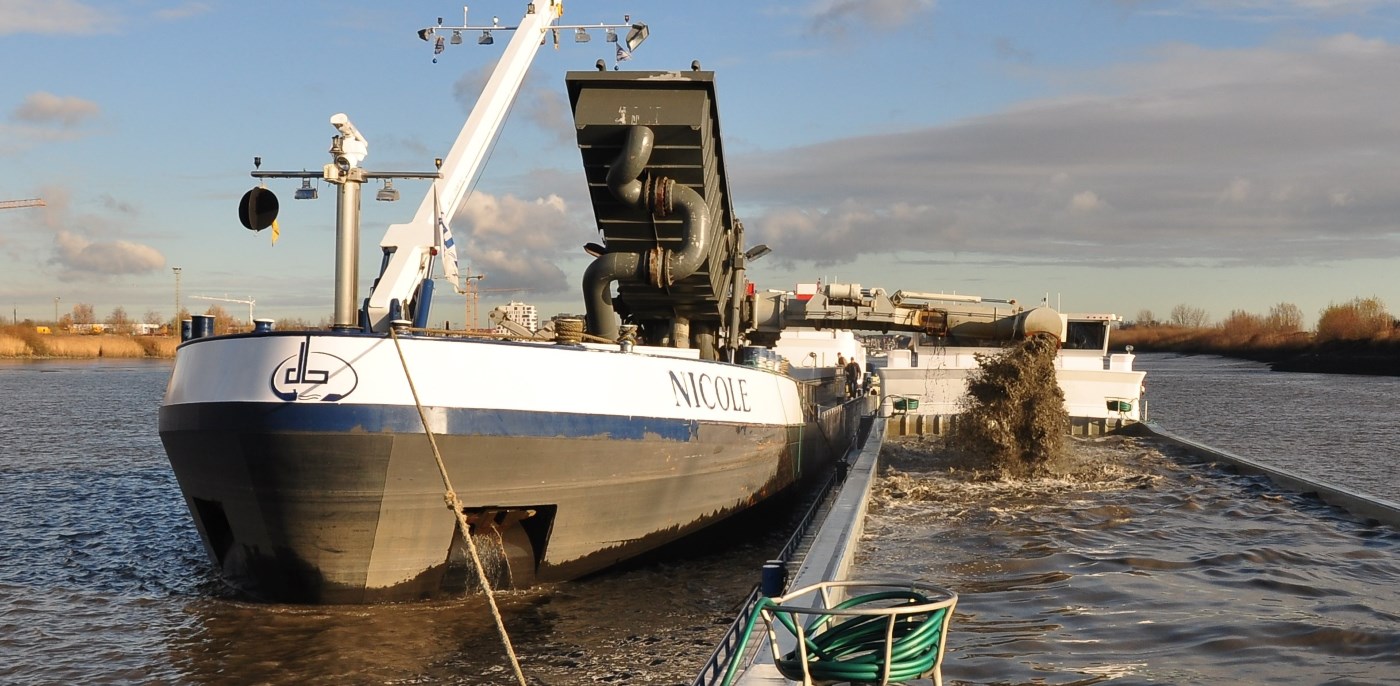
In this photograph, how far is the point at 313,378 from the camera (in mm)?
9719

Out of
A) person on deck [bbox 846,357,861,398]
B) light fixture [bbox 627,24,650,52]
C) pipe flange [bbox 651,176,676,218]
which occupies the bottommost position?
person on deck [bbox 846,357,861,398]

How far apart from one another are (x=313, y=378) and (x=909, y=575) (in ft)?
19.8

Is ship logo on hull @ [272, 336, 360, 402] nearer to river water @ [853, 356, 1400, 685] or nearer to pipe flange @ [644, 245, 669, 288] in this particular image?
river water @ [853, 356, 1400, 685]

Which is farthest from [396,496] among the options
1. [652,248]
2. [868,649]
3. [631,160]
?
[652,248]

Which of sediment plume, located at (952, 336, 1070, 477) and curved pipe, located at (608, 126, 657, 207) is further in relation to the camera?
sediment plume, located at (952, 336, 1070, 477)

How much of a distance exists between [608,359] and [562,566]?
7.04ft

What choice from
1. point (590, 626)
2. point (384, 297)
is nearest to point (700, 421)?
point (590, 626)

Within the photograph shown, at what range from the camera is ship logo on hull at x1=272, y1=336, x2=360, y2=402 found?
9680mm

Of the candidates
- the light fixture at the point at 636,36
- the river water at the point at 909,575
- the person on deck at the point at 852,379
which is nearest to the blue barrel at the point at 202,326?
the river water at the point at 909,575

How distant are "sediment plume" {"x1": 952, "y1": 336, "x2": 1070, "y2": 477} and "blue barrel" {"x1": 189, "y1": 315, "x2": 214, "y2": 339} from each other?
1309 centimetres

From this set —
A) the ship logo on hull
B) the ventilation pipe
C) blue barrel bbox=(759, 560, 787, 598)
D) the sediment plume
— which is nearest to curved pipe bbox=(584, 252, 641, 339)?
the ventilation pipe

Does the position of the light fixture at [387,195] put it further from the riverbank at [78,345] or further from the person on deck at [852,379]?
the riverbank at [78,345]

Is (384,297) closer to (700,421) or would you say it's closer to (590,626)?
(700,421)

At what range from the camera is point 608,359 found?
11.3m
